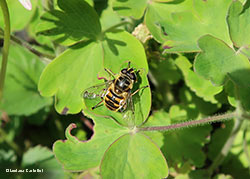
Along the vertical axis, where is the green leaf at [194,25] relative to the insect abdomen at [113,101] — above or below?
above

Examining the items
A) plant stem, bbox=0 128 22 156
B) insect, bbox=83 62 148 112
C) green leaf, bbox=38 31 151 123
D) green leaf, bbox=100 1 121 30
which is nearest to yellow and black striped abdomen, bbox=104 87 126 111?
insect, bbox=83 62 148 112

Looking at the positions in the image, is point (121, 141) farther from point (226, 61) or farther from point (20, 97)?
point (20, 97)

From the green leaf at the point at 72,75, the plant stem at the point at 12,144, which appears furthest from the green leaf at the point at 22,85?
the green leaf at the point at 72,75

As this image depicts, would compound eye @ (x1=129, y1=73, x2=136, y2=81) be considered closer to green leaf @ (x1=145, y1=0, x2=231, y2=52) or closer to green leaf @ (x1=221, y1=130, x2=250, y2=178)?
green leaf @ (x1=145, y1=0, x2=231, y2=52)

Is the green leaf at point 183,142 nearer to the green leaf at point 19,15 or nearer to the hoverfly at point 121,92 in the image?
the hoverfly at point 121,92

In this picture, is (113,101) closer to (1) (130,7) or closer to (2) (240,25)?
(1) (130,7)

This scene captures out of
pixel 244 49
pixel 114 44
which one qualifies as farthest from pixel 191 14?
pixel 114 44

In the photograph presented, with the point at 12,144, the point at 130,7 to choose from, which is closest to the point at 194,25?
the point at 130,7
